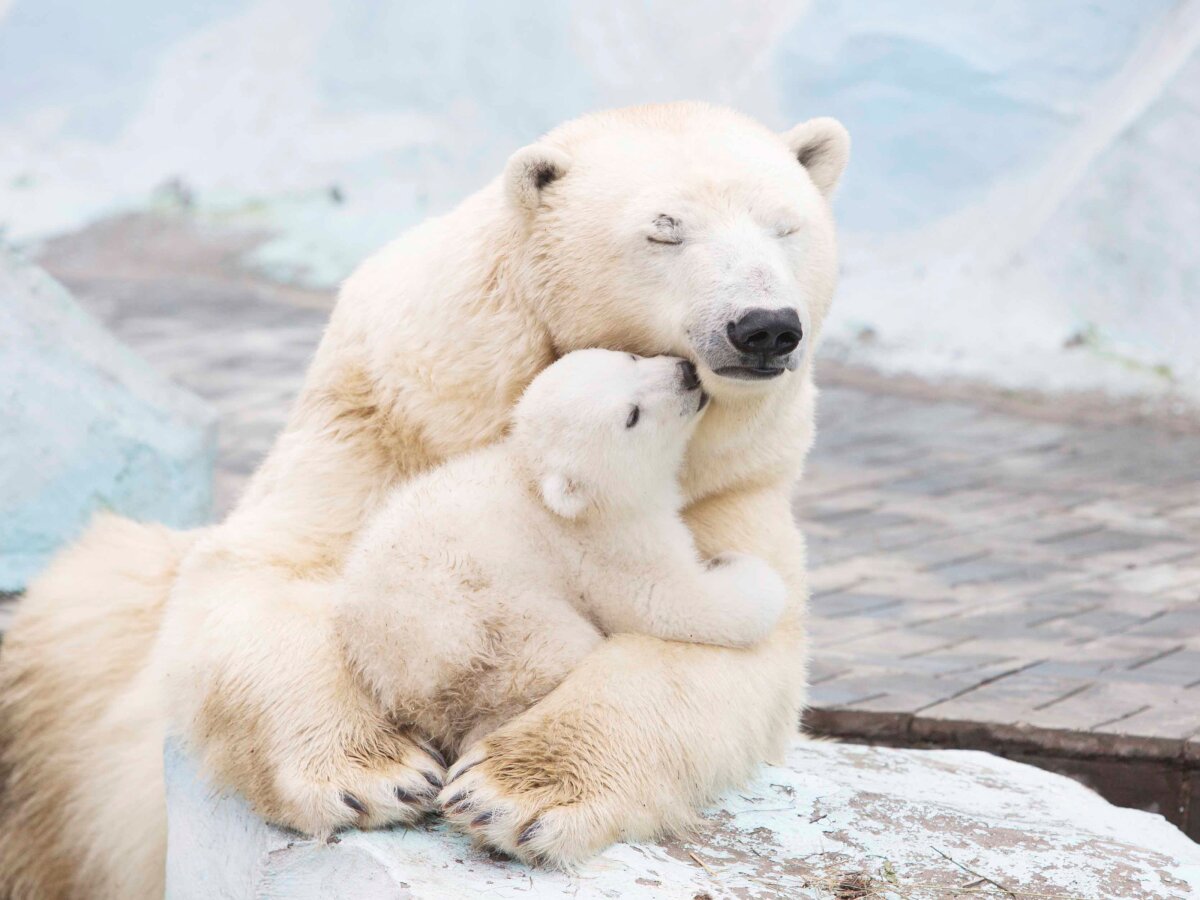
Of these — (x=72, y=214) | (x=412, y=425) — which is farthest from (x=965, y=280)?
(x=412, y=425)

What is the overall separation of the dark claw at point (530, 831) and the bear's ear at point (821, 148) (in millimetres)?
1119

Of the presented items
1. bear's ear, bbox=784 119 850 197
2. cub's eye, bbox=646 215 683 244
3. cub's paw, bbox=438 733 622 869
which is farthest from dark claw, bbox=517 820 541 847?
bear's ear, bbox=784 119 850 197

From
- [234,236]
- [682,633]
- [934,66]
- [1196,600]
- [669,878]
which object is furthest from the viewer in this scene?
[234,236]

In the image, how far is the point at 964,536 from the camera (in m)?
5.48

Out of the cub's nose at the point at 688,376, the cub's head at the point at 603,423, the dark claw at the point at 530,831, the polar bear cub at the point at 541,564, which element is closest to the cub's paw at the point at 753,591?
the polar bear cub at the point at 541,564

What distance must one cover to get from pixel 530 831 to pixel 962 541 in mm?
3598

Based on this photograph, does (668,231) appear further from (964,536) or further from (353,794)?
Answer: (964,536)

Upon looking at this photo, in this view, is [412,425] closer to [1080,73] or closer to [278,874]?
[278,874]

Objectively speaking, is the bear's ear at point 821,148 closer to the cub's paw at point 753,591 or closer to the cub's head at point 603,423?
the cub's head at point 603,423

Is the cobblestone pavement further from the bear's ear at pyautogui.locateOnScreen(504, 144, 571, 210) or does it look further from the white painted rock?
the bear's ear at pyautogui.locateOnScreen(504, 144, 571, 210)

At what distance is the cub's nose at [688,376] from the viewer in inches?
86.0

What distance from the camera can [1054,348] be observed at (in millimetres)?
8094

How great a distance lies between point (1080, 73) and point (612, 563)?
7.74m

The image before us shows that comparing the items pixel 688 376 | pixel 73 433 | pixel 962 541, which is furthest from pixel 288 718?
pixel 962 541
